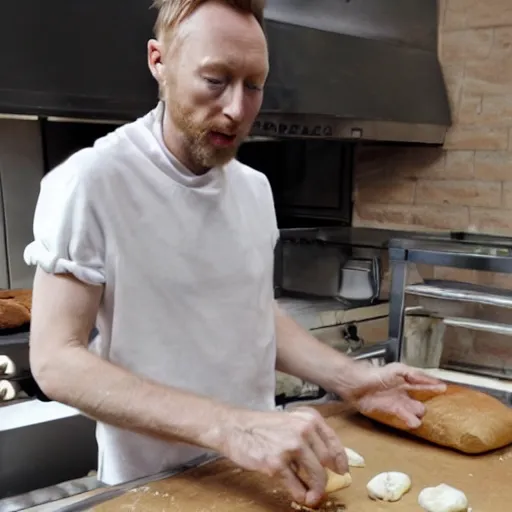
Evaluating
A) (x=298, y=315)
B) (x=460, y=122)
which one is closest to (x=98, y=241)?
(x=298, y=315)

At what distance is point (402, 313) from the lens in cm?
137

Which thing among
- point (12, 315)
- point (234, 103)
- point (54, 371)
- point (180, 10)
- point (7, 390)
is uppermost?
point (180, 10)

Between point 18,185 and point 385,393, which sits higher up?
point 18,185

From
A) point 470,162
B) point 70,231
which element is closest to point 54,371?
point 70,231

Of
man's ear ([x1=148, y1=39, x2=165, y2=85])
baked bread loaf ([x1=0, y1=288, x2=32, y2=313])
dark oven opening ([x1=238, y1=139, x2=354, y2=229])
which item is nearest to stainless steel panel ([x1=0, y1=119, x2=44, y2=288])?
baked bread loaf ([x1=0, y1=288, x2=32, y2=313])

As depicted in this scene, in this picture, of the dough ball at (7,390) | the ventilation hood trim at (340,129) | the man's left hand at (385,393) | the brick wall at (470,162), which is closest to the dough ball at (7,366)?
the dough ball at (7,390)

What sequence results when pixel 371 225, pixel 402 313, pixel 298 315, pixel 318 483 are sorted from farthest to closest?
pixel 371 225, pixel 298 315, pixel 402 313, pixel 318 483

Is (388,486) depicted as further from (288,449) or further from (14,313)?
(14,313)

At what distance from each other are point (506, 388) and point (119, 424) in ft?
3.02

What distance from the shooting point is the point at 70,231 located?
Result: 750 millimetres

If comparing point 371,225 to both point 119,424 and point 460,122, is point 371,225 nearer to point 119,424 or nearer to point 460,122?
point 460,122

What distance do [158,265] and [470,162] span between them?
1296mm

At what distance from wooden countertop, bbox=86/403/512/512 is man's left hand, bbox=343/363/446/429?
43mm

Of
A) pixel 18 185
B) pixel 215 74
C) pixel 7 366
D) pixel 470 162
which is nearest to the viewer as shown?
pixel 215 74
